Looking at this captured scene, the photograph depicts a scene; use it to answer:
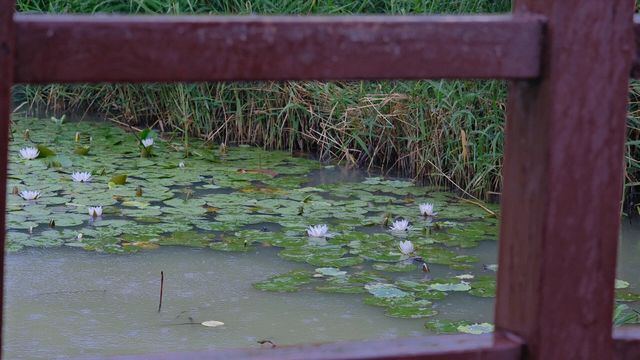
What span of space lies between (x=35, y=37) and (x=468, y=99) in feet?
10.4

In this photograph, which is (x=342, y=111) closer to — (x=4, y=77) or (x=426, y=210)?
(x=426, y=210)

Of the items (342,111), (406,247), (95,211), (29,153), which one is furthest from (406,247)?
(29,153)

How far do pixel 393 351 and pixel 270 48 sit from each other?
0.35 meters

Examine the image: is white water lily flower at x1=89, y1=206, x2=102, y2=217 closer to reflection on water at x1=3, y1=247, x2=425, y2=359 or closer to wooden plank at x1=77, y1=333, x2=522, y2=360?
reflection on water at x1=3, y1=247, x2=425, y2=359

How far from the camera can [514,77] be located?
123 cm

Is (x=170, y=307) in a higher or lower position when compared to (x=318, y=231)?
lower

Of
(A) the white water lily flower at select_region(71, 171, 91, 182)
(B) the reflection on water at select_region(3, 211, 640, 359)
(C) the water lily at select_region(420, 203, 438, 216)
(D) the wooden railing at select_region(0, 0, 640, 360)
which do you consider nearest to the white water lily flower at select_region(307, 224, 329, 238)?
(B) the reflection on water at select_region(3, 211, 640, 359)

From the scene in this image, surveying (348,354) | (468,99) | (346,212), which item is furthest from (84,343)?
(468,99)

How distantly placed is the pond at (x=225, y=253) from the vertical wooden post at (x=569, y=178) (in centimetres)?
155

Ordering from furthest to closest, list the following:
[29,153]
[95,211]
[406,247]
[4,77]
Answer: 1. [29,153]
2. [95,211]
3. [406,247]
4. [4,77]

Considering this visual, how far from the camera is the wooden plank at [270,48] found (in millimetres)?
1107

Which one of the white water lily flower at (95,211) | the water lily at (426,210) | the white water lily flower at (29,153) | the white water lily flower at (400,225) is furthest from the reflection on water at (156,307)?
the white water lily flower at (29,153)

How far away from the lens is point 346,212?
3861 mm

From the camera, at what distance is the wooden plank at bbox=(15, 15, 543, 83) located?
1107mm
